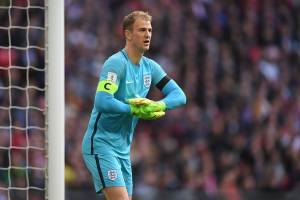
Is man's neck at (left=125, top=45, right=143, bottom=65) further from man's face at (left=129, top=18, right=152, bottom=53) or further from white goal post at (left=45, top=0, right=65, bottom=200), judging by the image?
white goal post at (left=45, top=0, right=65, bottom=200)

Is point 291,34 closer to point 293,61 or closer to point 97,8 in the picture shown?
point 293,61

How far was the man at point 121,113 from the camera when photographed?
6992 millimetres

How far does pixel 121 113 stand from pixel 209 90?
7159 millimetres

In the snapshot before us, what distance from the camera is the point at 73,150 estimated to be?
40.5 ft

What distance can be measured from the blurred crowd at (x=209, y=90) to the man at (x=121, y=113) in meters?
4.88

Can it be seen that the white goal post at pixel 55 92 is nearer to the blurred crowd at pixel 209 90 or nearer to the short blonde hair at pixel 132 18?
the short blonde hair at pixel 132 18

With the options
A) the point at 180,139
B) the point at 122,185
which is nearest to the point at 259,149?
the point at 180,139

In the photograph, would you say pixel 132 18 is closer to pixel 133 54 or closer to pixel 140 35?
pixel 140 35

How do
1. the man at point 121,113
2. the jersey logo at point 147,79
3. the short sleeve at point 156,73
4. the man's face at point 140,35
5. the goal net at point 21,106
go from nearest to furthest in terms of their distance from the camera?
the man at point 121,113 < the man's face at point 140,35 < the jersey logo at point 147,79 < the short sleeve at point 156,73 < the goal net at point 21,106

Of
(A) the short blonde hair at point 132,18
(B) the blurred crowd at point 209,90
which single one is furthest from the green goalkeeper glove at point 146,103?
(B) the blurred crowd at point 209,90

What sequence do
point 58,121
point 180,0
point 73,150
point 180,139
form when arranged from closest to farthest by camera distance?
point 58,121 → point 73,150 → point 180,139 → point 180,0

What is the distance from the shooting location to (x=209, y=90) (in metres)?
14.0

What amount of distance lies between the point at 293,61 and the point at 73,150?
434 cm

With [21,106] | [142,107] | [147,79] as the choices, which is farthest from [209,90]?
[142,107]
